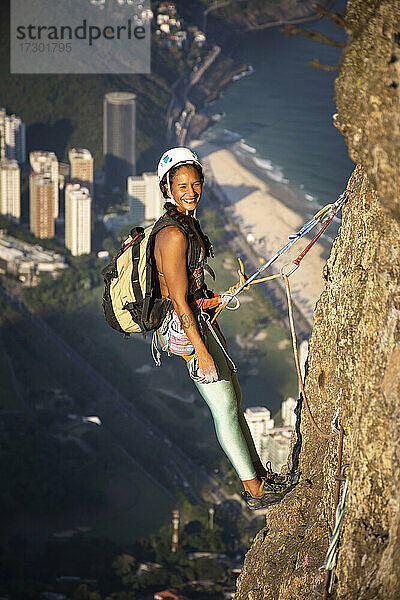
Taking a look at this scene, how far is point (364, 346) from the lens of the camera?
3.00 meters

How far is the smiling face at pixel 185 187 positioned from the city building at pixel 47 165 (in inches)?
1655

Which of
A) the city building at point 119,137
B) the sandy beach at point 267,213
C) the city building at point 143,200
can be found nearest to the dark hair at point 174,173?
the sandy beach at point 267,213

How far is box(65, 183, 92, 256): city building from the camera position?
138 ft

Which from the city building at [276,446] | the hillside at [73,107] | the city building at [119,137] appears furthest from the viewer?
the hillside at [73,107]

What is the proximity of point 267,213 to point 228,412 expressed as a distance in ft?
126

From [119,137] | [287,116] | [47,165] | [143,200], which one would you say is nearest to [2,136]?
[47,165]

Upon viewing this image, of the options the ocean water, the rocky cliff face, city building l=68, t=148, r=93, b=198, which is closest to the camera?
the rocky cliff face

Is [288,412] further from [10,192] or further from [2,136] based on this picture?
[2,136]

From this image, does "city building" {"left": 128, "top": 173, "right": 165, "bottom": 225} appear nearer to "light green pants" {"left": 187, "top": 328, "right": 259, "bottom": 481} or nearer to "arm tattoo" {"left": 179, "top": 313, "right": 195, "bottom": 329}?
"light green pants" {"left": 187, "top": 328, "right": 259, "bottom": 481}

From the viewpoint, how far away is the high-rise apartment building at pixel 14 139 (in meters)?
50.5

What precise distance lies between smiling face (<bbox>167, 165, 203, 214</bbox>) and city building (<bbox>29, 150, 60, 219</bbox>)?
138 ft

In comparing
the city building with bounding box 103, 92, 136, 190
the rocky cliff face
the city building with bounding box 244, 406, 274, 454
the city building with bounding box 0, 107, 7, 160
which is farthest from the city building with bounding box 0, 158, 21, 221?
the rocky cliff face

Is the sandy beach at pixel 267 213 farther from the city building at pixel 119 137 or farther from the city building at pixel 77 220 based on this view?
the city building at pixel 77 220

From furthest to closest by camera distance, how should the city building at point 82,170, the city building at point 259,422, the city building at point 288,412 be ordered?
1. the city building at point 82,170
2. the city building at point 288,412
3. the city building at point 259,422
